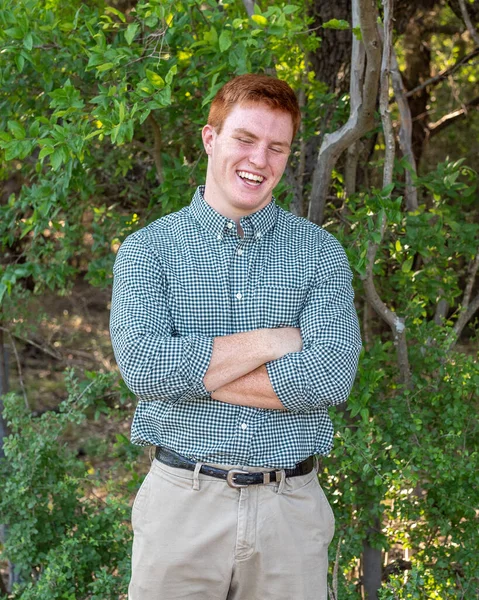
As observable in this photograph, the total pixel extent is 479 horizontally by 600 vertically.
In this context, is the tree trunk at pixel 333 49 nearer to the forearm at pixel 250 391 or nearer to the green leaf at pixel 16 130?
the green leaf at pixel 16 130

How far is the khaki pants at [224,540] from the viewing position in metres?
2.25

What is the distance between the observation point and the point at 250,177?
7.81 feet

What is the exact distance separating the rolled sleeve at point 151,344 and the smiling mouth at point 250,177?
0.37 m

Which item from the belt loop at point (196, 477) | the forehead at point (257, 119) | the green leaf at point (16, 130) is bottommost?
the belt loop at point (196, 477)

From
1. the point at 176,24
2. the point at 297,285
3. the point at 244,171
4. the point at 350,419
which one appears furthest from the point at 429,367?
the point at 176,24

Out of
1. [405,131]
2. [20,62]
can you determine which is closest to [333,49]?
[405,131]

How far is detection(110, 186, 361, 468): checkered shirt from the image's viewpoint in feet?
7.29

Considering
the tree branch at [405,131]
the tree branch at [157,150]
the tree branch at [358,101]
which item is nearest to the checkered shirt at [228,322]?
the tree branch at [358,101]

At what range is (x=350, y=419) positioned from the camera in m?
3.54

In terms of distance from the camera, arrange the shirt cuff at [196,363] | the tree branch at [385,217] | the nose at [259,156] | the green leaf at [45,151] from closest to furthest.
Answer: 1. the shirt cuff at [196,363]
2. the nose at [259,156]
3. the green leaf at [45,151]
4. the tree branch at [385,217]

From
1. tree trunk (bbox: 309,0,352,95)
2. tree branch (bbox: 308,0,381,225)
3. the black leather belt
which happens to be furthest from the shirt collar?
tree trunk (bbox: 309,0,352,95)

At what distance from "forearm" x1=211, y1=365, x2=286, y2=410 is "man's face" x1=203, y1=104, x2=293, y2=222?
515mm

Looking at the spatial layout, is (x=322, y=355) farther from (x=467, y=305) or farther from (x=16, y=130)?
(x=467, y=305)

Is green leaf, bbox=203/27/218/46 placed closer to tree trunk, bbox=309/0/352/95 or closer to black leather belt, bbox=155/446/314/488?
tree trunk, bbox=309/0/352/95
